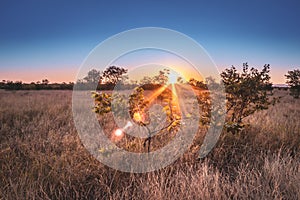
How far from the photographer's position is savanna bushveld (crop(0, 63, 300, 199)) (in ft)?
7.88

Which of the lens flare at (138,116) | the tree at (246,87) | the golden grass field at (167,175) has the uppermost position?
the tree at (246,87)

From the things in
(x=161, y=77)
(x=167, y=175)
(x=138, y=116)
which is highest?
(x=161, y=77)

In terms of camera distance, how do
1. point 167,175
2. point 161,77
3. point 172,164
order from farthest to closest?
point 161,77 < point 172,164 < point 167,175

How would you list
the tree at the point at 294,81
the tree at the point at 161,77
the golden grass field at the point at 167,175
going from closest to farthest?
the golden grass field at the point at 167,175
the tree at the point at 161,77
the tree at the point at 294,81

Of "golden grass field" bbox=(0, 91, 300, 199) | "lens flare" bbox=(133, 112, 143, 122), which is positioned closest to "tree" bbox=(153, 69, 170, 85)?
"lens flare" bbox=(133, 112, 143, 122)

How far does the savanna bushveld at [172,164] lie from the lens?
2.40 meters

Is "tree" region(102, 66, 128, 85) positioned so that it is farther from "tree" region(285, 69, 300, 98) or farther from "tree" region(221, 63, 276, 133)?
"tree" region(285, 69, 300, 98)

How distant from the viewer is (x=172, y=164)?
320 centimetres

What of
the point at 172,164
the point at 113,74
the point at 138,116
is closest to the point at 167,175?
the point at 172,164

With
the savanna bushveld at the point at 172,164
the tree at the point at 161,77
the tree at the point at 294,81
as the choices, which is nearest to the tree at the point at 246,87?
the savanna bushveld at the point at 172,164

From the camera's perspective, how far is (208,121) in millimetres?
3990

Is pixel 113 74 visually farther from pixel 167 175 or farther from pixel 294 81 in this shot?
pixel 294 81

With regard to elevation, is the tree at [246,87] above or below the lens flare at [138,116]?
above

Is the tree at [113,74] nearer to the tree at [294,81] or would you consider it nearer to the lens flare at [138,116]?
the lens flare at [138,116]
